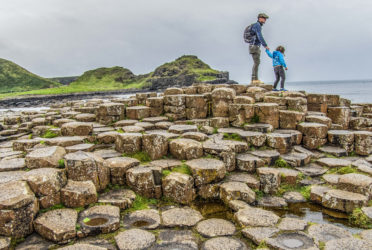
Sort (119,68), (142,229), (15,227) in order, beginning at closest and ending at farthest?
(15,227) → (142,229) → (119,68)

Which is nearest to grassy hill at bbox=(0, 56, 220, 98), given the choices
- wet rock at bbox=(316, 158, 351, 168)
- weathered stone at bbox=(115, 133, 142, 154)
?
wet rock at bbox=(316, 158, 351, 168)

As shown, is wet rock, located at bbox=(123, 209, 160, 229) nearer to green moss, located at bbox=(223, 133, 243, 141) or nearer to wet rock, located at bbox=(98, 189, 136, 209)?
wet rock, located at bbox=(98, 189, 136, 209)

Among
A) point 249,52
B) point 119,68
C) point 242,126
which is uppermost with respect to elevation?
point 119,68

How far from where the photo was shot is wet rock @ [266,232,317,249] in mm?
4448

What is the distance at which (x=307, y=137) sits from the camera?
31.3ft

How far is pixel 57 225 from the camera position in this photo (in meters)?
4.95

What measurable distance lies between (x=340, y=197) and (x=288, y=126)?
444 cm

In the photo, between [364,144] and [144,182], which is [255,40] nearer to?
[364,144]

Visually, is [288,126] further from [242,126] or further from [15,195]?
[15,195]

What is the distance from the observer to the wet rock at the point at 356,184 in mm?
6125

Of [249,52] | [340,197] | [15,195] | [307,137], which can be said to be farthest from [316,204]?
[249,52]

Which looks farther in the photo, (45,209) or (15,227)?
(45,209)

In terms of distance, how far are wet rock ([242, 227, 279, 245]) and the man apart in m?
11.1

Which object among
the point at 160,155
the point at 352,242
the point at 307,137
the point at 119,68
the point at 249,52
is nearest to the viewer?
the point at 352,242
